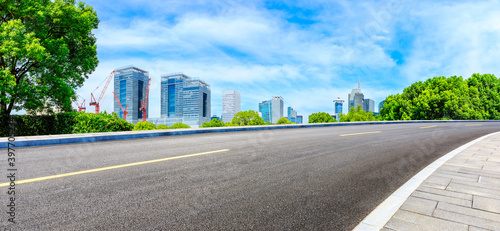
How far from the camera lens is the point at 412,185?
3.56 metres

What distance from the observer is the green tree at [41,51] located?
554 inches

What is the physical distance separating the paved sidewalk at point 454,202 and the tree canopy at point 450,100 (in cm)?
5672

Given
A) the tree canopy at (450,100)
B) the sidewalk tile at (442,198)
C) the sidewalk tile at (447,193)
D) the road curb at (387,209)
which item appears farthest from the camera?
the tree canopy at (450,100)

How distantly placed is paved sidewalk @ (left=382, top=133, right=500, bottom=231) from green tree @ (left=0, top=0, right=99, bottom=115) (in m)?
19.1

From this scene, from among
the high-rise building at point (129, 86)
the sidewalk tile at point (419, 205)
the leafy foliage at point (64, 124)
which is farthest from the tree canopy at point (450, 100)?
the high-rise building at point (129, 86)

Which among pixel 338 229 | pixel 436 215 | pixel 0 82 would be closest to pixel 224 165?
pixel 338 229

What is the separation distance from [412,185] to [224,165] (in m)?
3.20

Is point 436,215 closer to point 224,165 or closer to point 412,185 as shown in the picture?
point 412,185

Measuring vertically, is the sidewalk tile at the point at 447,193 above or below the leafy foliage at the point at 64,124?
below

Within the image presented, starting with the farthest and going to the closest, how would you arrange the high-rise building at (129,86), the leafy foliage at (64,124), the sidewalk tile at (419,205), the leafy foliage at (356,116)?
the high-rise building at (129,86) → the leafy foliage at (356,116) → the leafy foliage at (64,124) → the sidewalk tile at (419,205)

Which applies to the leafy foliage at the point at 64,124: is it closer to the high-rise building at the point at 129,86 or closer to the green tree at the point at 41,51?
the green tree at the point at 41,51

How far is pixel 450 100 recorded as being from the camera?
4816cm

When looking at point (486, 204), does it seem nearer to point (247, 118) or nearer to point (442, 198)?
point (442, 198)

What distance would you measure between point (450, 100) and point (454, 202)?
60273 mm
